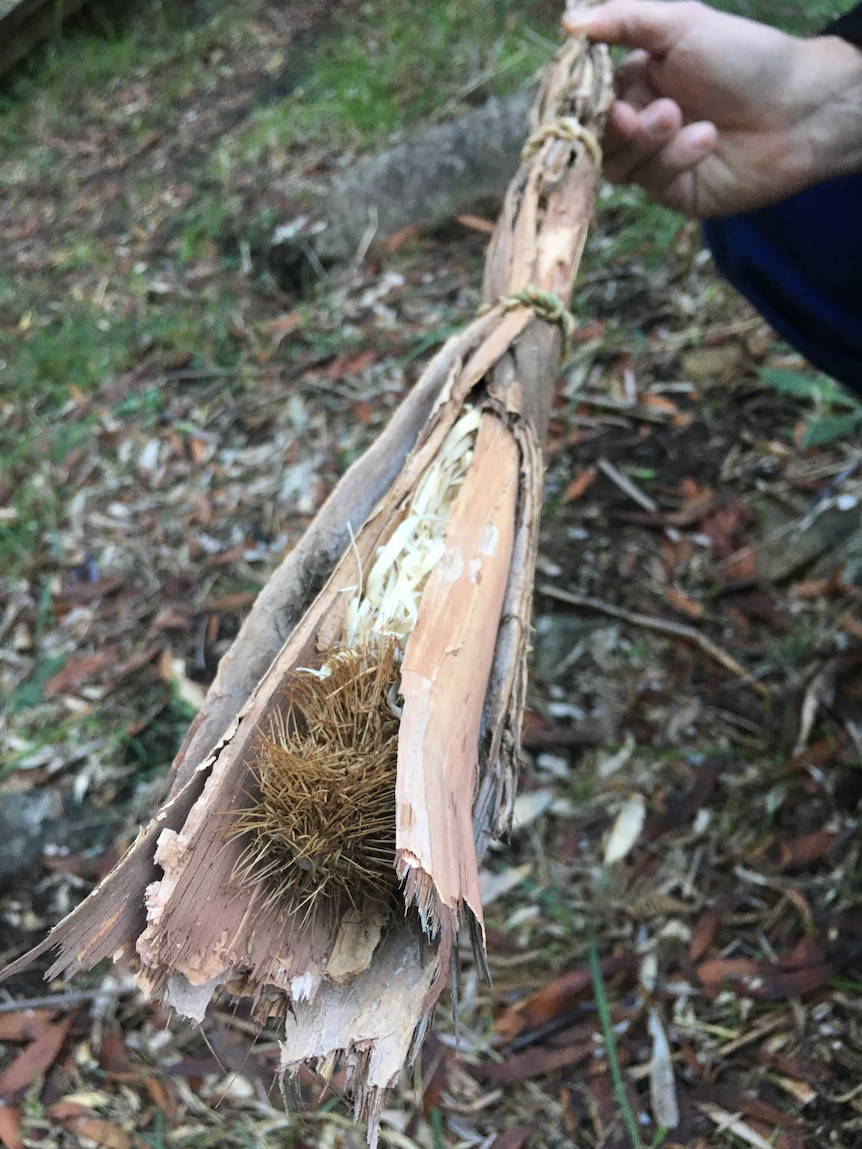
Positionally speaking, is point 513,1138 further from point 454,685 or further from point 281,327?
point 281,327

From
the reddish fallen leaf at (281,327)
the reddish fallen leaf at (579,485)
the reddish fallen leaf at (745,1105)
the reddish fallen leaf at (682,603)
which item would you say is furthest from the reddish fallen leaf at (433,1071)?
the reddish fallen leaf at (281,327)

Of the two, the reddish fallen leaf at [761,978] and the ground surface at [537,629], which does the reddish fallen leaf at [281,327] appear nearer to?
the ground surface at [537,629]

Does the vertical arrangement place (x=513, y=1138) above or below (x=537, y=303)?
below

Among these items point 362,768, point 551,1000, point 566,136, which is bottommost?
point 551,1000

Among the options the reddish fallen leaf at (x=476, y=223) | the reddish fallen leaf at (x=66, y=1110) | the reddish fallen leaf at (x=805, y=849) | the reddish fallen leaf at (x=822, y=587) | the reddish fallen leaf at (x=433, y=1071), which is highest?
the reddish fallen leaf at (x=476, y=223)

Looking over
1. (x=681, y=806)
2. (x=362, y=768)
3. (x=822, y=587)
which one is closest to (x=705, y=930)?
(x=681, y=806)

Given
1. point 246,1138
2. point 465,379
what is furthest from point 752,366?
point 246,1138

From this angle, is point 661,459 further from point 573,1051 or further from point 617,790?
point 573,1051

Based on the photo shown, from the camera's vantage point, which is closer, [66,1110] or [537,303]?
[537,303]
